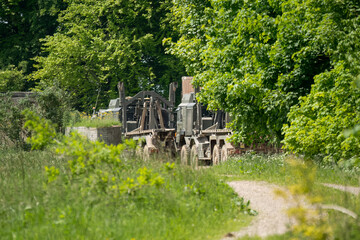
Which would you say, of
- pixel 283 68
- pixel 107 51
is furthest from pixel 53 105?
pixel 107 51

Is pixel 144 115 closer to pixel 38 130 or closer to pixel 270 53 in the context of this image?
pixel 270 53

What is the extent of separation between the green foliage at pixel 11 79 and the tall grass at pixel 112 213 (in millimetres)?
24150

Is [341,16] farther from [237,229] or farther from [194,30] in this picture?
[194,30]

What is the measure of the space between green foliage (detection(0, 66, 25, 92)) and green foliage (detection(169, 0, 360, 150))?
18.7 meters

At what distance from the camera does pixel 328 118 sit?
11.4m

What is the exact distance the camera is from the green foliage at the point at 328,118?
10.7 m

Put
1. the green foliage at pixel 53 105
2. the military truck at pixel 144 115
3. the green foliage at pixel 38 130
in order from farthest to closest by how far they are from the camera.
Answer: the military truck at pixel 144 115 → the green foliage at pixel 53 105 → the green foliage at pixel 38 130

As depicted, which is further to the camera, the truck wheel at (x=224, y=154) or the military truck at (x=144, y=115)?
the military truck at (x=144, y=115)

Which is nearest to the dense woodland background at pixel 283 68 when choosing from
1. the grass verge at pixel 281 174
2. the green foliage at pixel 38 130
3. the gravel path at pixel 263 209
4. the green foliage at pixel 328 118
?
the green foliage at pixel 328 118

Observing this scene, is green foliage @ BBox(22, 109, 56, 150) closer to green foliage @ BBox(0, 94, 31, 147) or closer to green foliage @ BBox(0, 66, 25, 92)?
green foliage @ BBox(0, 94, 31, 147)

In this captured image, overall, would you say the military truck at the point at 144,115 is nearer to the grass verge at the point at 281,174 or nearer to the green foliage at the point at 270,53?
the green foliage at the point at 270,53

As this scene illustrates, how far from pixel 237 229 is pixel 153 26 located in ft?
92.8

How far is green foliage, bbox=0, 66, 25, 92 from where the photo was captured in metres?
30.5

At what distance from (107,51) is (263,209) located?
82.5 feet
